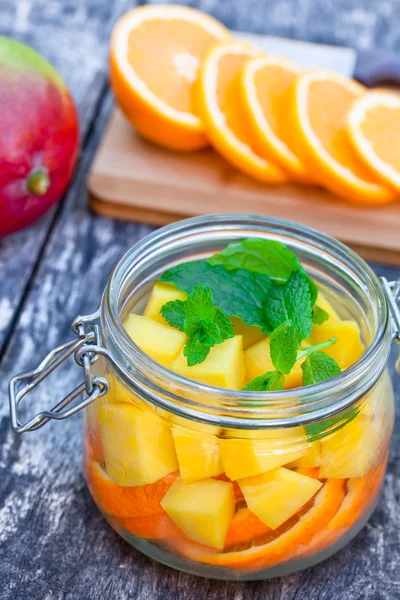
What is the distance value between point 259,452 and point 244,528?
0.09 metres

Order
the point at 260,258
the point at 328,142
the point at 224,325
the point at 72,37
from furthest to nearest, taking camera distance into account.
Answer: the point at 72,37 < the point at 328,142 < the point at 260,258 < the point at 224,325

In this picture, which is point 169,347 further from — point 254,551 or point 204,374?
point 254,551

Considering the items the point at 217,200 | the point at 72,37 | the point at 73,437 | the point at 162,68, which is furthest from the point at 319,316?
the point at 72,37

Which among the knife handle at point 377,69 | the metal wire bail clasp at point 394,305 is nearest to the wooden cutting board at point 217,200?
the knife handle at point 377,69

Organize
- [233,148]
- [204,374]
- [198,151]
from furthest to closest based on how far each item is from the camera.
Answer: [198,151]
[233,148]
[204,374]

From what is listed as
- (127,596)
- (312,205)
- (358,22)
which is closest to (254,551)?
(127,596)

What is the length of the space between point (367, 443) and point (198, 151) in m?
0.86

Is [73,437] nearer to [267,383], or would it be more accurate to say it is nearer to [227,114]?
[267,383]

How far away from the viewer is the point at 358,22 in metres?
2.06

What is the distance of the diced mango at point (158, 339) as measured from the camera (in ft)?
2.91

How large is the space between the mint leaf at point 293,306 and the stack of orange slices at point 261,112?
22.4 inches

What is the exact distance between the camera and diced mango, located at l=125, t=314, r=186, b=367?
886 millimetres

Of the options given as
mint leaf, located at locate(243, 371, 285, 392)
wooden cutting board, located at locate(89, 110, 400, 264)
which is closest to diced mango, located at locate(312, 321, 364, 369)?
mint leaf, located at locate(243, 371, 285, 392)

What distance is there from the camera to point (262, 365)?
2.91 feet
